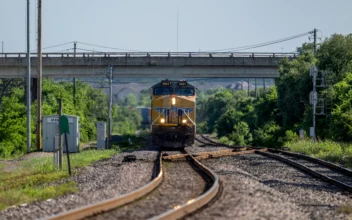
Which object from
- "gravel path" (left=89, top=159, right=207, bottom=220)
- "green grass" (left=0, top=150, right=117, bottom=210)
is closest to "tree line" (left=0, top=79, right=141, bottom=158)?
"green grass" (left=0, top=150, right=117, bottom=210)

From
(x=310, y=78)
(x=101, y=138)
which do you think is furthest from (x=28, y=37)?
(x=310, y=78)

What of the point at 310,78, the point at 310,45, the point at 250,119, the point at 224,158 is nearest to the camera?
the point at 224,158

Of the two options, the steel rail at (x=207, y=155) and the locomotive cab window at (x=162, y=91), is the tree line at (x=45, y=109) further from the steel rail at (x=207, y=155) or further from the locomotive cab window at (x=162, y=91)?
the locomotive cab window at (x=162, y=91)

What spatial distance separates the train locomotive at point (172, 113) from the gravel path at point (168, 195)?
1128 cm

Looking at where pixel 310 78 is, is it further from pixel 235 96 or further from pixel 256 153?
pixel 235 96

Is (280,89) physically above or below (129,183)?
above

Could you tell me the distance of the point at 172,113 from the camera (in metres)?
32.5

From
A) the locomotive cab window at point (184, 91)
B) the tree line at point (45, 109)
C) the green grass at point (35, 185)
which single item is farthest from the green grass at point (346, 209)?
the locomotive cab window at point (184, 91)

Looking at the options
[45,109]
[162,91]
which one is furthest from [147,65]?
[162,91]

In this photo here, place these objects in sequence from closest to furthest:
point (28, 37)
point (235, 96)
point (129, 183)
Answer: point (129, 183) < point (28, 37) < point (235, 96)

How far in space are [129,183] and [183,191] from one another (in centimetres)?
207

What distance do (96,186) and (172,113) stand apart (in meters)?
16.8

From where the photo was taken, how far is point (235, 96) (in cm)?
12656

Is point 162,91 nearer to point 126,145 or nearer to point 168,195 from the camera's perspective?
point 126,145
